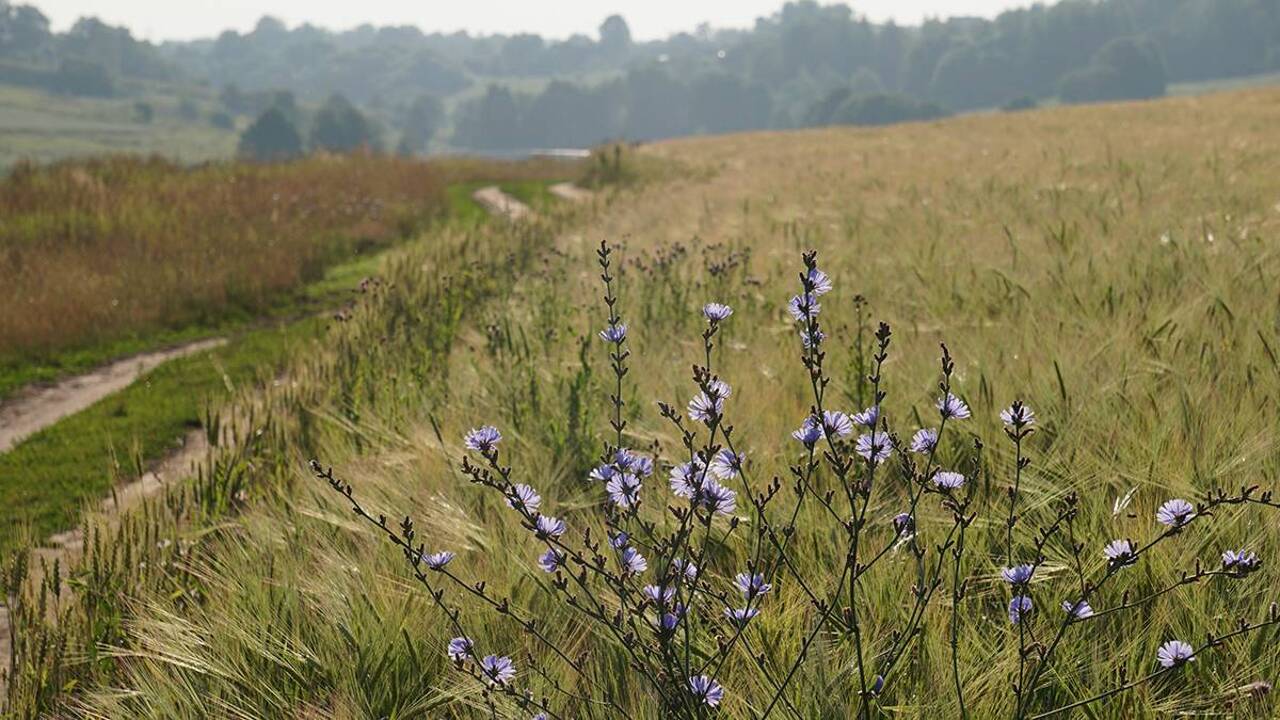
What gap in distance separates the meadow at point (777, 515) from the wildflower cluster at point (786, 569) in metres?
0.02

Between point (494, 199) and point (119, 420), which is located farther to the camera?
point (494, 199)

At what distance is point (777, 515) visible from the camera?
8.26 feet

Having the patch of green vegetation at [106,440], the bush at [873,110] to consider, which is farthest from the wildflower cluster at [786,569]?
the bush at [873,110]

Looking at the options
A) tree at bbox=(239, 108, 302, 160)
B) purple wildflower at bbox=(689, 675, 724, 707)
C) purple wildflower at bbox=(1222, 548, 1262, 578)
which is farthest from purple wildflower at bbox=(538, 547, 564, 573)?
tree at bbox=(239, 108, 302, 160)

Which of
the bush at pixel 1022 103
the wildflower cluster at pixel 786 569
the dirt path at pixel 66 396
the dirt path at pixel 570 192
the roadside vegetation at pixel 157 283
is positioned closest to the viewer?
the wildflower cluster at pixel 786 569

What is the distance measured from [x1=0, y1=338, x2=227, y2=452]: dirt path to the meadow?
2741 mm

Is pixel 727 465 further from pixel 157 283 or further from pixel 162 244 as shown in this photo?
pixel 162 244

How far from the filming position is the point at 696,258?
7.49 meters

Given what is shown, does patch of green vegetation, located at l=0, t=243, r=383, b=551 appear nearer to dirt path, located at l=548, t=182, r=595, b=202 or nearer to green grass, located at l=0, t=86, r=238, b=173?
dirt path, located at l=548, t=182, r=595, b=202

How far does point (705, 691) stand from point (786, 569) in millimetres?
670

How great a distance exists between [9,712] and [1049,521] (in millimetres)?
2969

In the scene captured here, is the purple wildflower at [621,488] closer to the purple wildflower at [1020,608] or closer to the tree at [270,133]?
the purple wildflower at [1020,608]

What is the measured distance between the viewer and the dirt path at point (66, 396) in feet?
23.2

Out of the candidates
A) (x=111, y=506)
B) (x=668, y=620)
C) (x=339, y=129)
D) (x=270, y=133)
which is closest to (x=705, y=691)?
(x=668, y=620)
